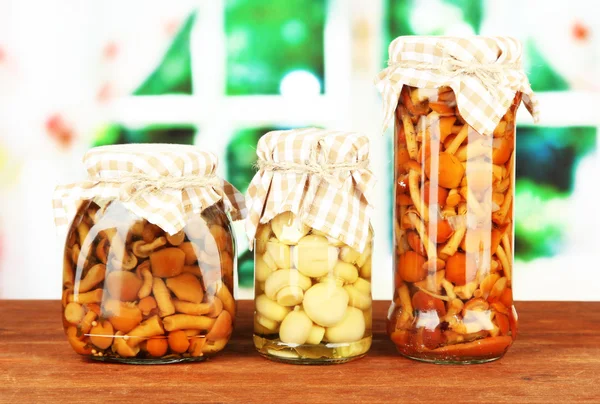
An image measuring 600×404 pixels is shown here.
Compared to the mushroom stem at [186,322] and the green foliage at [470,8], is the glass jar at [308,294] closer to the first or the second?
the mushroom stem at [186,322]

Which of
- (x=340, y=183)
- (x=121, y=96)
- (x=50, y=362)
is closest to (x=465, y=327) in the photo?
(x=340, y=183)

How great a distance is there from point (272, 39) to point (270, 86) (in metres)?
0.08

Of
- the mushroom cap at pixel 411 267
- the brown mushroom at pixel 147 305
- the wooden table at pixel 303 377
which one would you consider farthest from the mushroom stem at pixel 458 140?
the brown mushroom at pixel 147 305

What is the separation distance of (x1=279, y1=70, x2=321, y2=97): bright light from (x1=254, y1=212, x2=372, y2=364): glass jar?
597 mm

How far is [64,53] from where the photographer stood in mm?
1443

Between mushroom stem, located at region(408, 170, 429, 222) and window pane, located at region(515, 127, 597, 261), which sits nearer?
mushroom stem, located at region(408, 170, 429, 222)

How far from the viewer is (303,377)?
31.2 inches

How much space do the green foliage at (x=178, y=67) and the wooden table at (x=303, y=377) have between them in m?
0.58

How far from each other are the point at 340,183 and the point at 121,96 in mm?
724

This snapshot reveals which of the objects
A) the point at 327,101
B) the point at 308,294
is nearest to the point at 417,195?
the point at 308,294

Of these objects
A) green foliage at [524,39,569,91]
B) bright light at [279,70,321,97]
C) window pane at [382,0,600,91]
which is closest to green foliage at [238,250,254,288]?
bright light at [279,70,321,97]

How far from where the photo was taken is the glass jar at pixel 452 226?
2.66 feet

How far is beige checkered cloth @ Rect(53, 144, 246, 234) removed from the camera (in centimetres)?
79

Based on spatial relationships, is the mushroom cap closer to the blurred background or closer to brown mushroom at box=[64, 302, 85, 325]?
brown mushroom at box=[64, 302, 85, 325]
